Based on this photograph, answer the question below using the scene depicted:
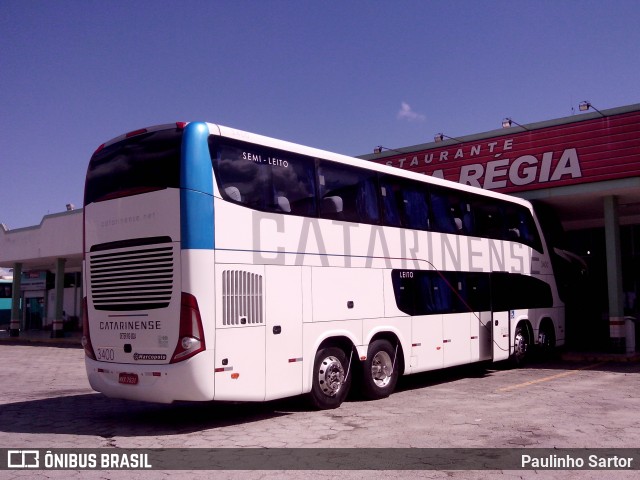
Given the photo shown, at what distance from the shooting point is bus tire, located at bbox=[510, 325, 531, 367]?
50.6ft

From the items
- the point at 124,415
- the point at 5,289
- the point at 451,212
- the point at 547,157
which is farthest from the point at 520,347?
the point at 5,289

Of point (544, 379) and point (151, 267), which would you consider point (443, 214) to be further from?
point (151, 267)

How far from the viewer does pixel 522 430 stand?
8336 millimetres

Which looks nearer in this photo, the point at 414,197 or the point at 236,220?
the point at 236,220

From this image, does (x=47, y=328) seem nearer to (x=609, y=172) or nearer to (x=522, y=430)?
(x=609, y=172)

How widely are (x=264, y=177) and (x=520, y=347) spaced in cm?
930

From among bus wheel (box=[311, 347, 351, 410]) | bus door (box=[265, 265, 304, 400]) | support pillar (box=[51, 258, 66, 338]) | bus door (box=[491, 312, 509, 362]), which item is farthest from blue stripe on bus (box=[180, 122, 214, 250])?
support pillar (box=[51, 258, 66, 338])

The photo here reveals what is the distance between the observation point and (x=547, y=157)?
1803 centimetres

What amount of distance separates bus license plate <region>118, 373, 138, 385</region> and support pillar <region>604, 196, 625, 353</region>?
13.5 meters

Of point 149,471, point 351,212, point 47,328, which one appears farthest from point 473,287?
point 47,328

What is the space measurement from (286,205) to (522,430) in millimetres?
4533

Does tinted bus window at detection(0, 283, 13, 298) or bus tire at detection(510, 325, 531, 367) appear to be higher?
tinted bus window at detection(0, 283, 13, 298)

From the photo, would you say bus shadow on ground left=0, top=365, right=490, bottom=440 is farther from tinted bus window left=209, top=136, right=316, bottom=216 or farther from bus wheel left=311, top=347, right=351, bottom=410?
tinted bus window left=209, top=136, right=316, bottom=216

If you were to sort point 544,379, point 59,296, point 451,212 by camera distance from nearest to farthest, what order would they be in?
1. point 451,212
2. point 544,379
3. point 59,296
